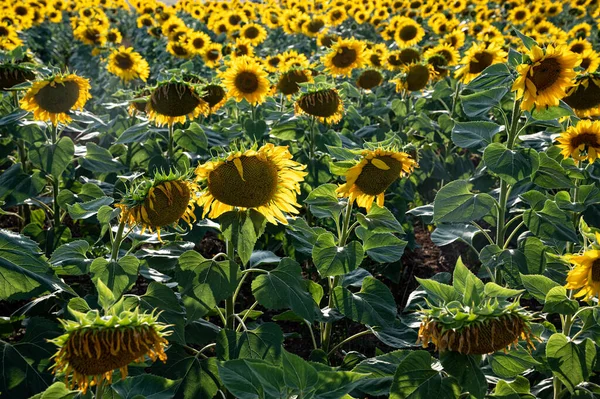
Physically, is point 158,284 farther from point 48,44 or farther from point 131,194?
point 48,44

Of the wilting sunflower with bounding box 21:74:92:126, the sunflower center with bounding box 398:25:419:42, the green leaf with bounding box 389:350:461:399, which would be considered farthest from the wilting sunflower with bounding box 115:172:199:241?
the sunflower center with bounding box 398:25:419:42

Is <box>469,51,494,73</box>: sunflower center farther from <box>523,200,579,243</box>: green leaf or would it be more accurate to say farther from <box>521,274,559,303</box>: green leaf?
<box>521,274,559,303</box>: green leaf

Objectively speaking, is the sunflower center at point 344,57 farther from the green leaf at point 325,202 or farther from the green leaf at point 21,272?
the green leaf at point 21,272

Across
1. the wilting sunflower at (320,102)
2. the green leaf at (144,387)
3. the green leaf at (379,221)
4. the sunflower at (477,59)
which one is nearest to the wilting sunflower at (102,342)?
the green leaf at (144,387)

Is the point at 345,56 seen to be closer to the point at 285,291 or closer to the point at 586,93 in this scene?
the point at 586,93

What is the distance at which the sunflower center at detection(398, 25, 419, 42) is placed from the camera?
272 inches

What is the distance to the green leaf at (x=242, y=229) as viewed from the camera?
2.01m

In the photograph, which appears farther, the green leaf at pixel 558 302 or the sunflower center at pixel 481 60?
the sunflower center at pixel 481 60

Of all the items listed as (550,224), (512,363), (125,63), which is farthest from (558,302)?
(125,63)

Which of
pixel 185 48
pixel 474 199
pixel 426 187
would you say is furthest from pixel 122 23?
pixel 474 199

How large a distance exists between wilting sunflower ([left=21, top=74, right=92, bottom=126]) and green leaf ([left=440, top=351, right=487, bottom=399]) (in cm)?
205

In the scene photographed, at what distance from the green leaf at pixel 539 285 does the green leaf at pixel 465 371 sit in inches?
23.7

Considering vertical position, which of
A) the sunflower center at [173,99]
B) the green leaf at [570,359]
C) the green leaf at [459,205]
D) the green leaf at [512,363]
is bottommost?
the green leaf at [570,359]

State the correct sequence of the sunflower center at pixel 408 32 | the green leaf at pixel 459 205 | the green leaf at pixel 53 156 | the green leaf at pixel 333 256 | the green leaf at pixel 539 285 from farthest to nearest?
the sunflower center at pixel 408 32 → the green leaf at pixel 53 156 → the green leaf at pixel 459 205 → the green leaf at pixel 333 256 → the green leaf at pixel 539 285
